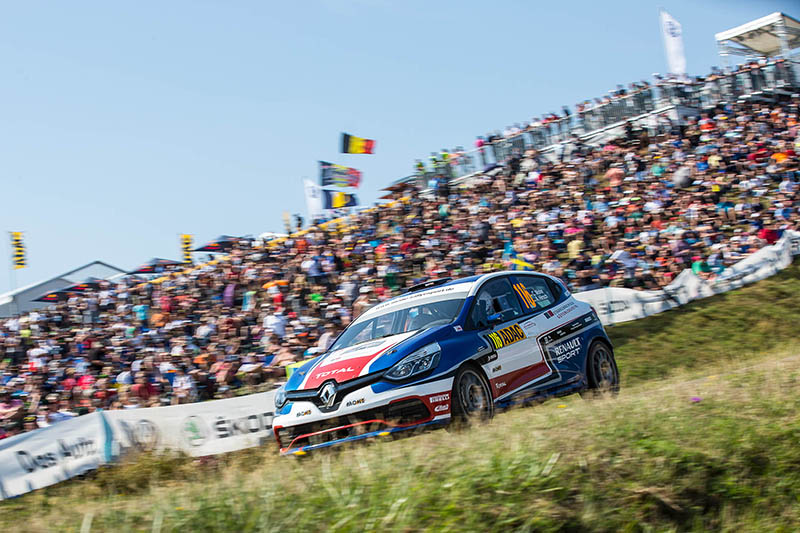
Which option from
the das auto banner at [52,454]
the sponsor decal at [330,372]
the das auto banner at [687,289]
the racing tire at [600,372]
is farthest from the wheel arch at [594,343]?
the das auto banner at [687,289]

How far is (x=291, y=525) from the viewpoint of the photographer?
4.82 meters

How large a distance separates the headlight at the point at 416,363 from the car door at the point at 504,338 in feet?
2.28

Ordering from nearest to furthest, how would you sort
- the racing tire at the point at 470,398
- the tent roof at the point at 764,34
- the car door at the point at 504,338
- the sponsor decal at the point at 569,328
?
the racing tire at the point at 470,398 < the car door at the point at 504,338 < the sponsor decal at the point at 569,328 < the tent roof at the point at 764,34

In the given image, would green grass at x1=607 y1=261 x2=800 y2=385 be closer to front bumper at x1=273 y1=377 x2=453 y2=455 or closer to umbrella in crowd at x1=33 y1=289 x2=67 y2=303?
front bumper at x1=273 y1=377 x2=453 y2=455

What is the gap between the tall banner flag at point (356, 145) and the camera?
30.8m

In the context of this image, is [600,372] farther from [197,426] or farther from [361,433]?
[197,426]

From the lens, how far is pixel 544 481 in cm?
560

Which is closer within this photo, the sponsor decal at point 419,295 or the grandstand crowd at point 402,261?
the sponsor decal at point 419,295

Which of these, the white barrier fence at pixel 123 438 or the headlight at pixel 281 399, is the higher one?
the headlight at pixel 281 399

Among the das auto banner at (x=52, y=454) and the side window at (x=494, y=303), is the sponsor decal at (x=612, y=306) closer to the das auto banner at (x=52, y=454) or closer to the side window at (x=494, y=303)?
the side window at (x=494, y=303)

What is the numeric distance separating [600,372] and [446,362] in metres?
3.02

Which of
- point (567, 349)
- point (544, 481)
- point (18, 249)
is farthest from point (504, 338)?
point (18, 249)

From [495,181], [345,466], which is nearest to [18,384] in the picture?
[345,466]

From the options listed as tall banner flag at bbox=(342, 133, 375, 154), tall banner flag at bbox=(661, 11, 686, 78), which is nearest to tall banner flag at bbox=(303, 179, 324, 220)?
tall banner flag at bbox=(342, 133, 375, 154)
